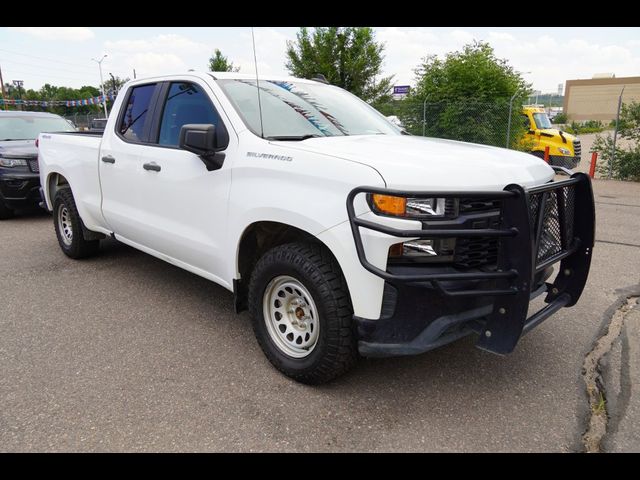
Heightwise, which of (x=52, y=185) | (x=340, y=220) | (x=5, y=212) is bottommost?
(x=5, y=212)

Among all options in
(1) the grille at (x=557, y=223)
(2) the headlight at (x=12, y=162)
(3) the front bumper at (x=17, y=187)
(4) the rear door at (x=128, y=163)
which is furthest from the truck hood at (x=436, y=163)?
(2) the headlight at (x=12, y=162)

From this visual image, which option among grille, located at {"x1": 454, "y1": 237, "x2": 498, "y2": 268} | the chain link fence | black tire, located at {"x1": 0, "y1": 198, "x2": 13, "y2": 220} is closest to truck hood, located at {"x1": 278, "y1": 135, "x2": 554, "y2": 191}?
grille, located at {"x1": 454, "y1": 237, "x2": 498, "y2": 268}

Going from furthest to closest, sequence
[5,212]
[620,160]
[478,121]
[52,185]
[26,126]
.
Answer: [478,121]
[620,160]
[26,126]
[5,212]
[52,185]

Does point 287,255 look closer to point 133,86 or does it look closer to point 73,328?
point 73,328

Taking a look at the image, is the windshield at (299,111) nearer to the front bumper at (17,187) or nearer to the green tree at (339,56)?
the front bumper at (17,187)

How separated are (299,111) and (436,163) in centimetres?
135

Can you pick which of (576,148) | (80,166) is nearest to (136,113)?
(80,166)

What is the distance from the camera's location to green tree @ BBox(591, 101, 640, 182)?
11711 millimetres

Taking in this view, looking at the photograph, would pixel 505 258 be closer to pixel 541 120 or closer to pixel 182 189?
pixel 182 189

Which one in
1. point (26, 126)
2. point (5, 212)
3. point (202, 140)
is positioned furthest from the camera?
point (26, 126)

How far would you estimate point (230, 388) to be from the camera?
3045 mm

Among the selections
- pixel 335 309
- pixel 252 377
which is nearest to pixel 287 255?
pixel 335 309

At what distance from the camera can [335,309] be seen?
2689 millimetres

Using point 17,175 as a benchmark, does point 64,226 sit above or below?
below
